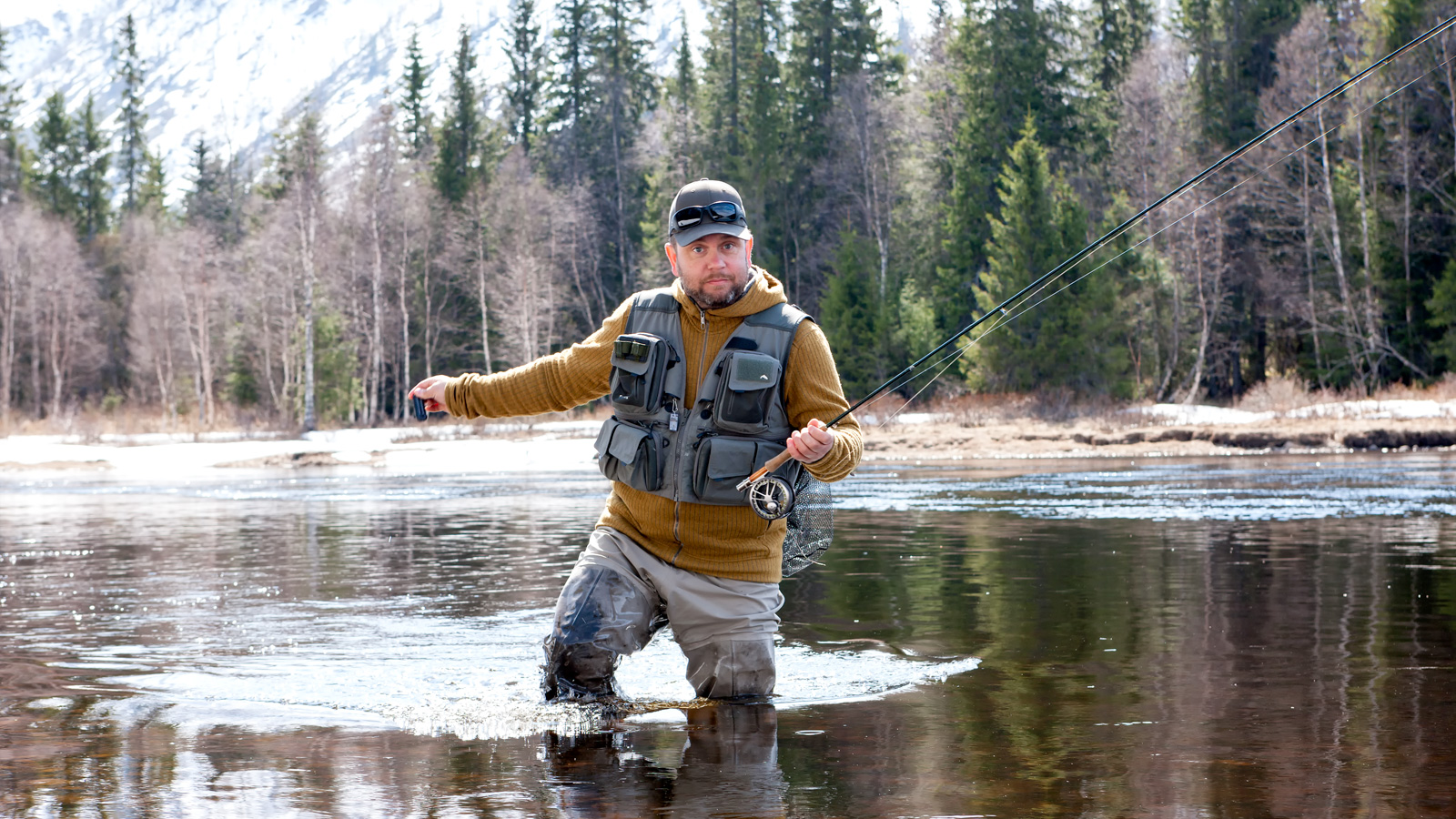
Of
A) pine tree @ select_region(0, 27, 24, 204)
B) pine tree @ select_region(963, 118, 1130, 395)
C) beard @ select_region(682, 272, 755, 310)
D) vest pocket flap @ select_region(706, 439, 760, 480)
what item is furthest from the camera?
pine tree @ select_region(0, 27, 24, 204)

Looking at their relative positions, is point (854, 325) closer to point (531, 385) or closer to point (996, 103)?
point (996, 103)

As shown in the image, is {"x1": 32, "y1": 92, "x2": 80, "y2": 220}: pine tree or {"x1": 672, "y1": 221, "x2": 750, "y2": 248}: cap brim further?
{"x1": 32, "y1": 92, "x2": 80, "y2": 220}: pine tree

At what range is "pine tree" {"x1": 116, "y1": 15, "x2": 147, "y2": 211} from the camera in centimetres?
7744

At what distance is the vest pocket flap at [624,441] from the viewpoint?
16.8 ft

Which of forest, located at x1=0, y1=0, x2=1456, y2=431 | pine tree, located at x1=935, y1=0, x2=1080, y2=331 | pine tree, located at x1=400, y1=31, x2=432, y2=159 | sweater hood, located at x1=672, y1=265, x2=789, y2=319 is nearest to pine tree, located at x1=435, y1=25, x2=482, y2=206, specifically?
forest, located at x1=0, y1=0, x2=1456, y2=431

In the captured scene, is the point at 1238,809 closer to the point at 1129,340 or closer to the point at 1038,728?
the point at 1038,728

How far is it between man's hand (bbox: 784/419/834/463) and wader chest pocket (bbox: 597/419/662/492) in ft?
1.81

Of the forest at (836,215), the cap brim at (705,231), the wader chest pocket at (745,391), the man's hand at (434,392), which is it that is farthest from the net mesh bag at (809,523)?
the forest at (836,215)

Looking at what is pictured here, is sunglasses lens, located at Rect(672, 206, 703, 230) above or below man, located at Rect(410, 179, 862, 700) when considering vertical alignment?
above

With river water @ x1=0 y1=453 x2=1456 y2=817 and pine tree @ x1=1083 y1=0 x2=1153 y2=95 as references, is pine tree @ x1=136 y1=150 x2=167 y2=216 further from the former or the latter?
river water @ x1=0 y1=453 x2=1456 y2=817

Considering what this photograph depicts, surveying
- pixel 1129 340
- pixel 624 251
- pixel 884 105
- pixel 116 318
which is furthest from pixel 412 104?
pixel 1129 340

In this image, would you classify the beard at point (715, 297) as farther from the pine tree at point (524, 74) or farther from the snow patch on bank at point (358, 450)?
the pine tree at point (524, 74)

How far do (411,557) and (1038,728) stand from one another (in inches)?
315

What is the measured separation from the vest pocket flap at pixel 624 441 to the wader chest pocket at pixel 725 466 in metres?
0.21
